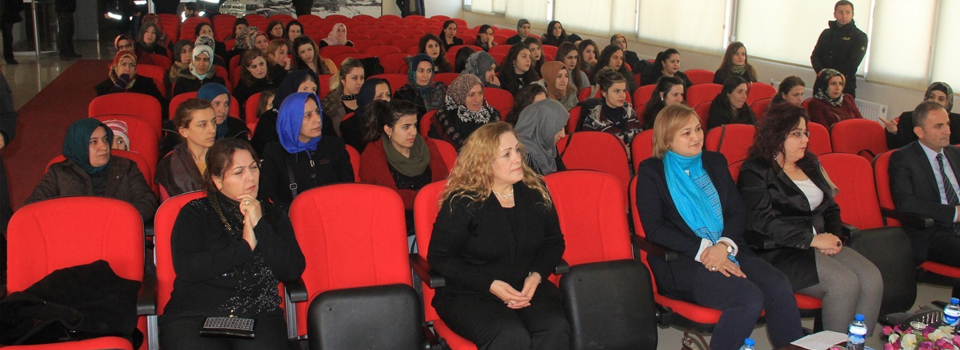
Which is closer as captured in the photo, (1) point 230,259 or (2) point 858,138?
(1) point 230,259

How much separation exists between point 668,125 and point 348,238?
4.88 ft

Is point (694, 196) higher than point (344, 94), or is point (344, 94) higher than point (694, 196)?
point (344, 94)

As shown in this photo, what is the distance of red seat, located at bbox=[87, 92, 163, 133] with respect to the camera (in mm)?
5242

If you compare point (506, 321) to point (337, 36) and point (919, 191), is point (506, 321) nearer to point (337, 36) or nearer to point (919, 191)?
point (919, 191)

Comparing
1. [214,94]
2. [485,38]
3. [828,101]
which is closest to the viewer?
[214,94]

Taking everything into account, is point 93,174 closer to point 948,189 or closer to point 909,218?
point 909,218

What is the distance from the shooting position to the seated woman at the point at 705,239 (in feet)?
10.8

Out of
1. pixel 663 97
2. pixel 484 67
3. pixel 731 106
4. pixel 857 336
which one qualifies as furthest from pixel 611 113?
pixel 857 336

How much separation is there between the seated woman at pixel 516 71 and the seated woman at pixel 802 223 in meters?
3.64

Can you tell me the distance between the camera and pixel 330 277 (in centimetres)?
316

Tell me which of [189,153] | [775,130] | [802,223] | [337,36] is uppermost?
[337,36]

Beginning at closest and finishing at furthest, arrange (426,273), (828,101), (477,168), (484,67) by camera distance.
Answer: (426,273) → (477,168) → (828,101) → (484,67)

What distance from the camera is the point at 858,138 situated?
527 centimetres

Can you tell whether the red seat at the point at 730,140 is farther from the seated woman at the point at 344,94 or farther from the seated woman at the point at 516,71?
the seated woman at the point at 516,71
